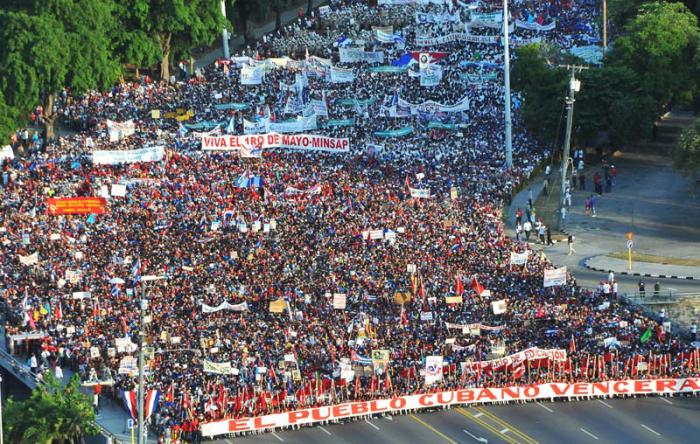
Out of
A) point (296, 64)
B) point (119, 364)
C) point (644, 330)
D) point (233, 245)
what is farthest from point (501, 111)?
point (119, 364)

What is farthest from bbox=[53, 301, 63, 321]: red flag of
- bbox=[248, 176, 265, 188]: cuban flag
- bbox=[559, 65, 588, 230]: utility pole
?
bbox=[559, 65, 588, 230]: utility pole

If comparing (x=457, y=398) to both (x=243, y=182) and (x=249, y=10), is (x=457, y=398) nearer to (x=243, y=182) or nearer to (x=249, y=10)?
(x=243, y=182)

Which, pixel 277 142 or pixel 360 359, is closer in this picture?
pixel 360 359

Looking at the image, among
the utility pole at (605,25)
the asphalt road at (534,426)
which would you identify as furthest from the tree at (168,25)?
the asphalt road at (534,426)

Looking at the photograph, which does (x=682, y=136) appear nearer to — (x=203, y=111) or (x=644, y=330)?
(x=644, y=330)

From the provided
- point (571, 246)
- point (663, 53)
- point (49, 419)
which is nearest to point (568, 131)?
point (571, 246)

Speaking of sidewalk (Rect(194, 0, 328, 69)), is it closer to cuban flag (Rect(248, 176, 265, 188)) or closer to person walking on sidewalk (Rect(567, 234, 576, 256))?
cuban flag (Rect(248, 176, 265, 188))
